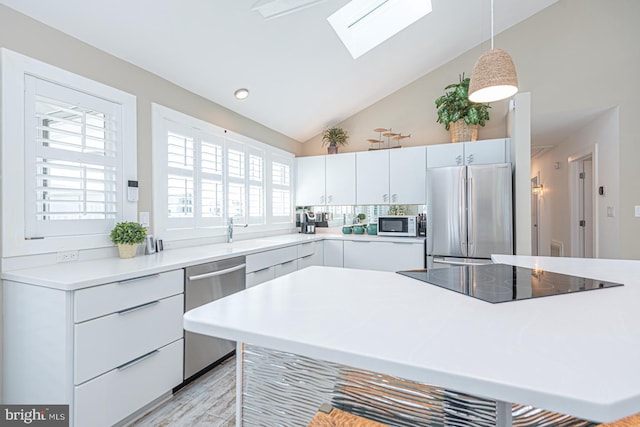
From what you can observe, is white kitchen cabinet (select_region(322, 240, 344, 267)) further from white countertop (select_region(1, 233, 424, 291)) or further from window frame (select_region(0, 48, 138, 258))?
window frame (select_region(0, 48, 138, 258))

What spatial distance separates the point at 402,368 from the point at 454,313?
1.21 feet

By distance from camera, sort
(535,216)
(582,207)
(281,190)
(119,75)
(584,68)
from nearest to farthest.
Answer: (119,75)
(584,68)
(281,190)
(582,207)
(535,216)

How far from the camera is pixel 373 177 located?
14.1ft

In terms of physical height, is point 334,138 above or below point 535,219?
above

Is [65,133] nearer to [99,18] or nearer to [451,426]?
[99,18]

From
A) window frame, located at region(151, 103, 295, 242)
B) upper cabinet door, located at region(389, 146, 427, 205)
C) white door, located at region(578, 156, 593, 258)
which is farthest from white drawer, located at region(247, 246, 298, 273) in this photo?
white door, located at region(578, 156, 593, 258)

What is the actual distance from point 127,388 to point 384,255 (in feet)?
9.48

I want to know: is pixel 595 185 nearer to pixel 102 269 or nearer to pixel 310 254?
pixel 310 254

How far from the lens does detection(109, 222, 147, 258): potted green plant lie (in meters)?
2.19

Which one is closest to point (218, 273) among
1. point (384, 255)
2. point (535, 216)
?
point (384, 255)

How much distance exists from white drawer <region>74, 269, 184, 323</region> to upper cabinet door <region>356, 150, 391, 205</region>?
9.17 ft

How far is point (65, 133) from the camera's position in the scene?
1.98m

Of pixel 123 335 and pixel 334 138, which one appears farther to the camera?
pixel 334 138

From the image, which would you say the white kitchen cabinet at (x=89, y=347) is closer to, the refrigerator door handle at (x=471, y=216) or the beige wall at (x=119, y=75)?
the beige wall at (x=119, y=75)
